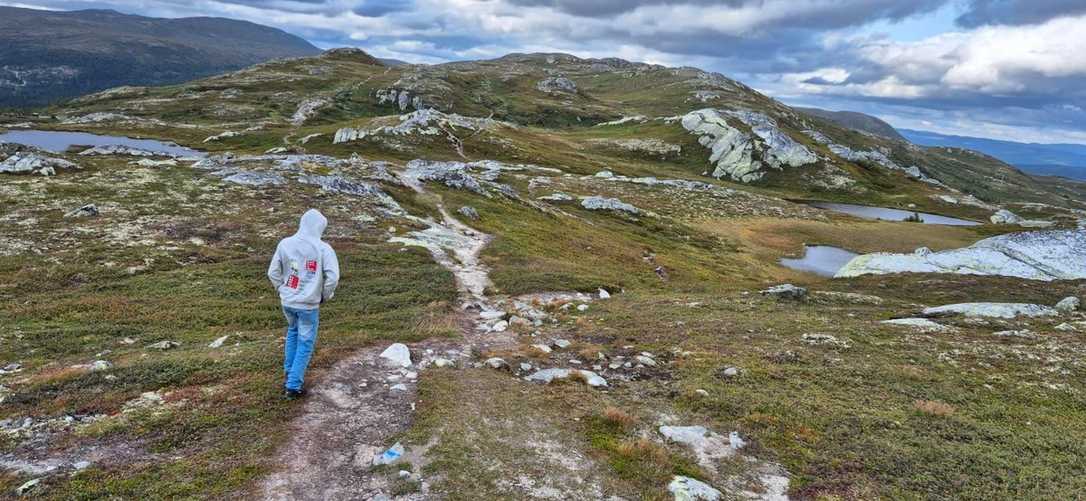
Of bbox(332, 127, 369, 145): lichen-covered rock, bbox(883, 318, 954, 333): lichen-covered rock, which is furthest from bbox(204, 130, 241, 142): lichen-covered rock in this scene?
bbox(883, 318, 954, 333): lichen-covered rock

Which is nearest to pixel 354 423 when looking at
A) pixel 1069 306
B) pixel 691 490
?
pixel 691 490

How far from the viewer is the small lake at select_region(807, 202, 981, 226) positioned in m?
129

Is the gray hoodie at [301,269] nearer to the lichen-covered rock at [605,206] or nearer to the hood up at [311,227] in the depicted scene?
the hood up at [311,227]

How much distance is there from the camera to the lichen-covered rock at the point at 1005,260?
2087 inches

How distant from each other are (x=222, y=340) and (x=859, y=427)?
71.9 feet

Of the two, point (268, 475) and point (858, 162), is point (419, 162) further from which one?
point (858, 162)

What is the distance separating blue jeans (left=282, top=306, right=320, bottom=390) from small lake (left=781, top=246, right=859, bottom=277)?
65611 mm

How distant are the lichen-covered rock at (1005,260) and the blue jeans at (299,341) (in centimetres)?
5542

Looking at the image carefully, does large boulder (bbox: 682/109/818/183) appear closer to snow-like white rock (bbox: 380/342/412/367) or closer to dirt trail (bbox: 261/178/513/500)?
dirt trail (bbox: 261/178/513/500)

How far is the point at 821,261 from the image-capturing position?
76000 mm

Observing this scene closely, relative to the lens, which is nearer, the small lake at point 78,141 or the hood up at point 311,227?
the hood up at point 311,227

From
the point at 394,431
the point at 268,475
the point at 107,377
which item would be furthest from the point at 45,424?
the point at 394,431

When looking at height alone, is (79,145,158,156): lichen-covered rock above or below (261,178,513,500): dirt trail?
above

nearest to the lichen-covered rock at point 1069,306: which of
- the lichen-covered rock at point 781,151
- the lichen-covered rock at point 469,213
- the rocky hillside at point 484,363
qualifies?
the rocky hillside at point 484,363
